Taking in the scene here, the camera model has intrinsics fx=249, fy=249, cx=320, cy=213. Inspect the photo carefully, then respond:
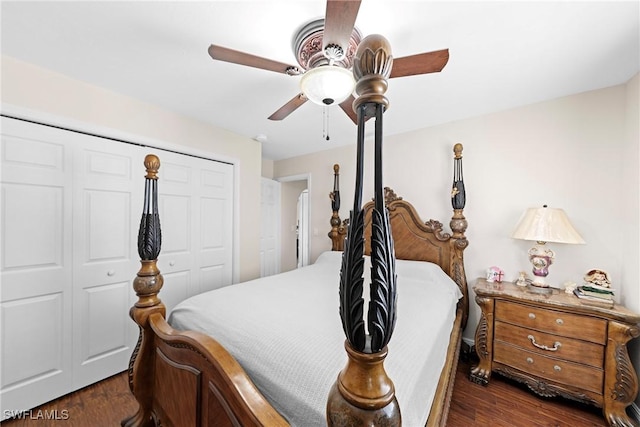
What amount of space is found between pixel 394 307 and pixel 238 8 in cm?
152

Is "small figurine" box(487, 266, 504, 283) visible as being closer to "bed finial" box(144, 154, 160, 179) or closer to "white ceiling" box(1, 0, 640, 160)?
"white ceiling" box(1, 0, 640, 160)

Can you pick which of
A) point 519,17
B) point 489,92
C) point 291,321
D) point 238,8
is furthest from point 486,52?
point 291,321

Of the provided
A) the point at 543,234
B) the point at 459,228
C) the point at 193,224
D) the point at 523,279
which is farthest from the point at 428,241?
the point at 193,224

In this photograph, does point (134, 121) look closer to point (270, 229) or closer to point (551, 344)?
point (270, 229)

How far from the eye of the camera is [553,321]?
1743mm

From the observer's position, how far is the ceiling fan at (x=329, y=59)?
1.04 meters

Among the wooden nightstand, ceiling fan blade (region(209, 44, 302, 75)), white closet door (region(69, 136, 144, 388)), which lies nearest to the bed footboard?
ceiling fan blade (region(209, 44, 302, 75))

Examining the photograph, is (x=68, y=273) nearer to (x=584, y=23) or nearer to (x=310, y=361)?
(x=310, y=361)

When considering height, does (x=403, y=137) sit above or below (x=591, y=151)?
above

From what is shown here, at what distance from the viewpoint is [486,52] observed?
153 centimetres

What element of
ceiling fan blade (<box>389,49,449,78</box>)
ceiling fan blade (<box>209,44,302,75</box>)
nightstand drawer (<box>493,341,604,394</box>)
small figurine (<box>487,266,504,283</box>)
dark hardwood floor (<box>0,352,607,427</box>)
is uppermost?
ceiling fan blade (<box>209,44,302,75</box>)

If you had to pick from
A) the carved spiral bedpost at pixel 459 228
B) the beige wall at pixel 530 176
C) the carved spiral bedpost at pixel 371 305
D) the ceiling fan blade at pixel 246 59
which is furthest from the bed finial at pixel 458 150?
the carved spiral bedpost at pixel 371 305

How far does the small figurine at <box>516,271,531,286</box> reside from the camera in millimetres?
2102

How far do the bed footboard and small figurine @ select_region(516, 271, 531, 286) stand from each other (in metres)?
2.25
